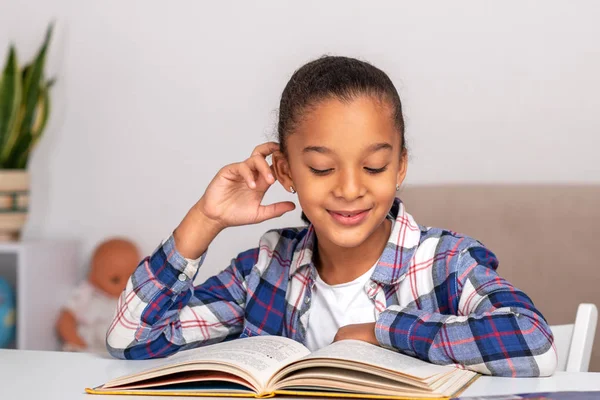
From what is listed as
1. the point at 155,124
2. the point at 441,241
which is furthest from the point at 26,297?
the point at 441,241

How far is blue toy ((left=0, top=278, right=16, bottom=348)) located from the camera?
256cm

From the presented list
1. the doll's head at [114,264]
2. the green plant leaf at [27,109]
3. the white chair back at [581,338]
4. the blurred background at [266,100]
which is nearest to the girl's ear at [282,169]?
the white chair back at [581,338]

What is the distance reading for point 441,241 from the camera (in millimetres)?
1257

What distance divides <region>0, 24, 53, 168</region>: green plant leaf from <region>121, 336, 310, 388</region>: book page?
5.63 ft

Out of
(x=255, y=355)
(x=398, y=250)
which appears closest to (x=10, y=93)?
(x=398, y=250)

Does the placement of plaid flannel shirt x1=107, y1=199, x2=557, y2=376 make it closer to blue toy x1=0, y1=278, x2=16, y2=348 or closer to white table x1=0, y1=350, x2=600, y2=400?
white table x1=0, y1=350, x2=600, y2=400

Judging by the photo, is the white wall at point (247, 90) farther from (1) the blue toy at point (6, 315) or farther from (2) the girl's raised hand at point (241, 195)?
(2) the girl's raised hand at point (241, 195)

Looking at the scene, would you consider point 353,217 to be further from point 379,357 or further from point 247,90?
point 247,90

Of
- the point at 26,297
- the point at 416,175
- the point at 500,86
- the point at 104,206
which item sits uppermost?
the point at 500,86

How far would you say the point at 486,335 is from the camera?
1034 millimetres

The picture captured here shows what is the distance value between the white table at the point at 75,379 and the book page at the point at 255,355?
0.27 ft

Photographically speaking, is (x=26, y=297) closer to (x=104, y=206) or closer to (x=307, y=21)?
(x=104, y=206)

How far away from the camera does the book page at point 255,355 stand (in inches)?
36.8

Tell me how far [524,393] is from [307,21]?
1770 millimetres
